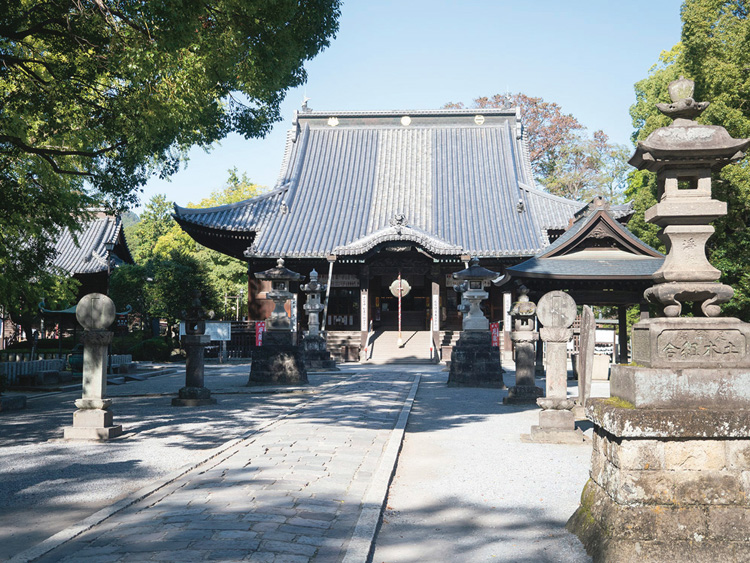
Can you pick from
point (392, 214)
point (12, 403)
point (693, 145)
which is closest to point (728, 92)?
point (392, 214)

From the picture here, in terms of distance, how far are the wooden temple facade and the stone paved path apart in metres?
19.9

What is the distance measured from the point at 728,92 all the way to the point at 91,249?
2955 centimetres

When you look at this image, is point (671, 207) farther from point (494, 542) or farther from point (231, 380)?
point (231, 380)

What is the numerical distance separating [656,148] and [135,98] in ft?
26.9

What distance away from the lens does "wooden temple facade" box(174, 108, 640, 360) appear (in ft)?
93.6

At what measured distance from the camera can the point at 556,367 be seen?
29.7ft

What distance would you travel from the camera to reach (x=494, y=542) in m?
4.79

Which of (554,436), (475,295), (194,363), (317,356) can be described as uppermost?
(475,295)

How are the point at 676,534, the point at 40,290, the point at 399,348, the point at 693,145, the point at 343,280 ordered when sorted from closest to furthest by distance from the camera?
the point at 676,534 < the point at 693,145 < the point at 40,290 < the point at 399,348 < the point at 343,280

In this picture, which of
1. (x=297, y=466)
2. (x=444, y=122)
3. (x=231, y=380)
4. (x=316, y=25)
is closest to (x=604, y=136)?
(x=444, y=122)

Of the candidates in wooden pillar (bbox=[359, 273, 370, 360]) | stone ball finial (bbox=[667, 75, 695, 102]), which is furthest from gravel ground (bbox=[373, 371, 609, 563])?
wooden pillar (bbox=[359, 273, 370, 360])

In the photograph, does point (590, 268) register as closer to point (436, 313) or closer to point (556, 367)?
point (556, 367)

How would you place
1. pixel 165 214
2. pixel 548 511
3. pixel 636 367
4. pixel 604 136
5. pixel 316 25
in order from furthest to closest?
pixel 165 214 → pixel 604 136 → pixel 316 25 → pixel 548 511 → pixel 636 367

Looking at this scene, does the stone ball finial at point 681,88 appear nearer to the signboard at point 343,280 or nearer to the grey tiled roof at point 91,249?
the signboard at point 343,280
